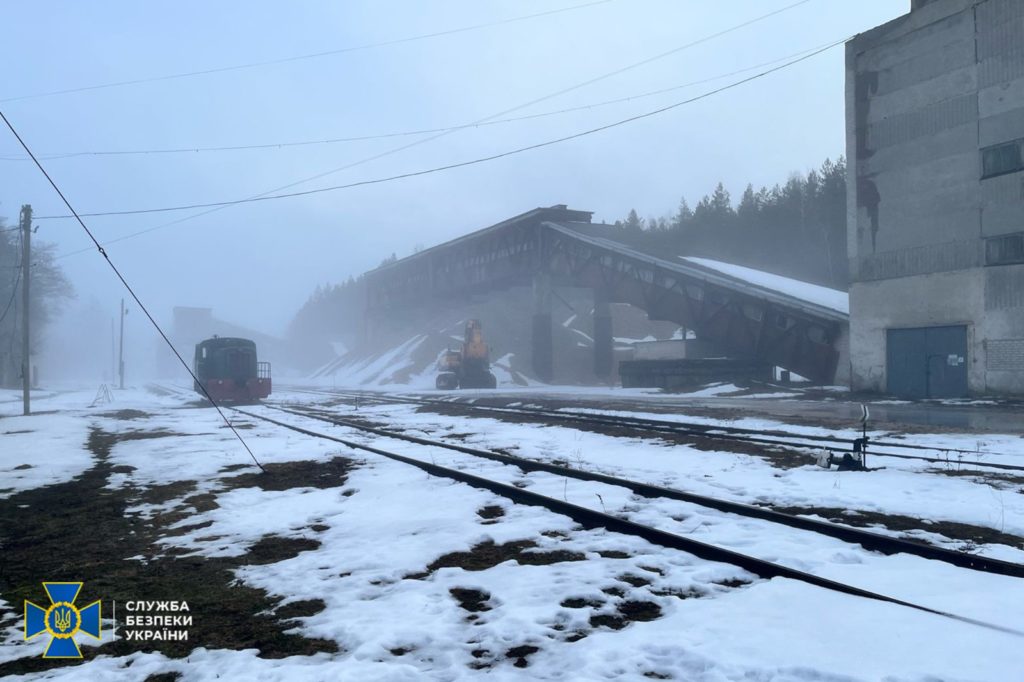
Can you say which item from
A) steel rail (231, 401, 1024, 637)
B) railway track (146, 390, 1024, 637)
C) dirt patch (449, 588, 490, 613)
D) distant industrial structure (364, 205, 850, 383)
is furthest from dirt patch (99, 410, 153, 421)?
distant industrial structure (364, 205, 850, 383)

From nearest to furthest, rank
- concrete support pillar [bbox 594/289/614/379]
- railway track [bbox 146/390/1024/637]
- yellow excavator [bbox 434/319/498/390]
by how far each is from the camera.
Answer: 1. railway track [bbox 146/390/1024/637]
2. yellow excavator [bbox 434/319/498/390]
3. concrete support pillar [bbox 594/289/614/379]

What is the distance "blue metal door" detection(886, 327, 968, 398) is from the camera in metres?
26.1

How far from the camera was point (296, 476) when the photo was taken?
1017cm

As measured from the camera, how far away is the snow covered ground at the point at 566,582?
3.66m

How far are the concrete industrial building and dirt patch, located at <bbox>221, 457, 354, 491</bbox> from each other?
934 inches

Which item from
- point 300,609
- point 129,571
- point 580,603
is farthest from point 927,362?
point 129,571

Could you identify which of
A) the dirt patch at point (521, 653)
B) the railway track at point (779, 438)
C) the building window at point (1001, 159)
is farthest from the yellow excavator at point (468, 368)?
the dirt patch at point (521, 653)

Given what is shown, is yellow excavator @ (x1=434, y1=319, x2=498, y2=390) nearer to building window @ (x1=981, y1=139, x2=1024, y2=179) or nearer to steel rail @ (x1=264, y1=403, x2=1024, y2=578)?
building window @ (x1=981, y1=139, x2=1024, y2=179)

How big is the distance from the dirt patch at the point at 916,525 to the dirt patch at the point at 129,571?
4.98 meters

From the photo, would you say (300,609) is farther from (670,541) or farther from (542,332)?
(542,332)

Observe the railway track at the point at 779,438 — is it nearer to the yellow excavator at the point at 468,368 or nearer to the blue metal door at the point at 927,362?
the blue metal door at the point at 927,362

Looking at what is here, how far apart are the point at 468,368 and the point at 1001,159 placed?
92.2ft

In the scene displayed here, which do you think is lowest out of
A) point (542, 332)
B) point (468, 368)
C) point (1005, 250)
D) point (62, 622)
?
point (62, 622)

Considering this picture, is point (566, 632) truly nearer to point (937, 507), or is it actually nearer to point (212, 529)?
point (212, 529)
